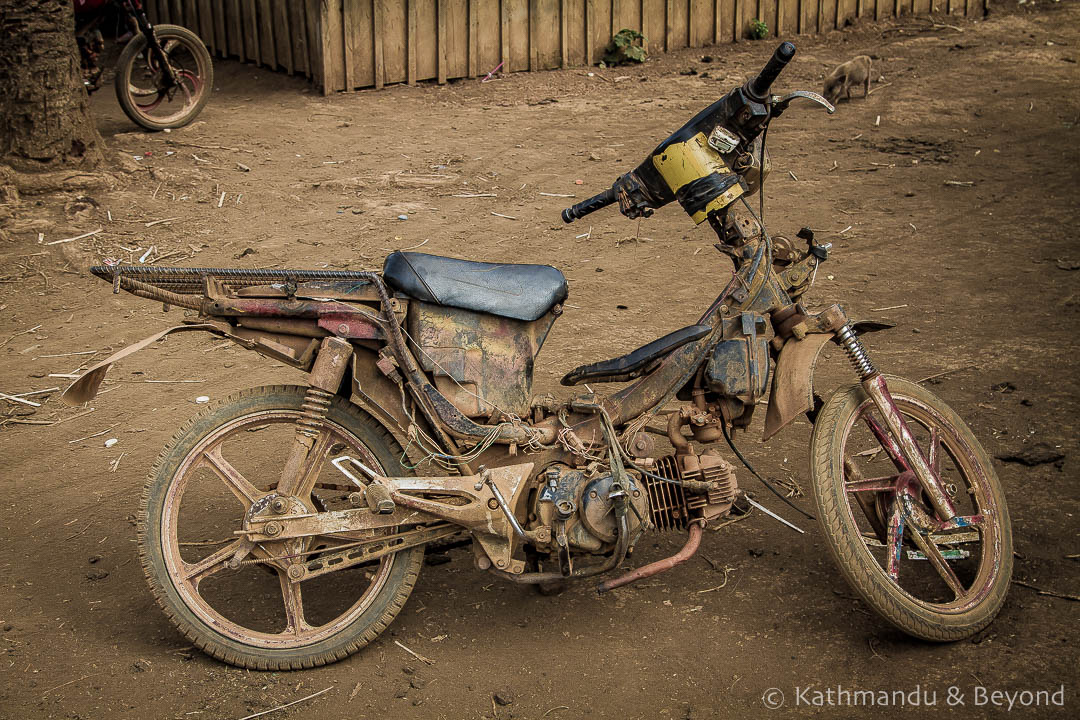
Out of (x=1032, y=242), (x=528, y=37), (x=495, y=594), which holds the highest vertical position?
(x=528, y=37)

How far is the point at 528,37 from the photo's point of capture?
10.5 m

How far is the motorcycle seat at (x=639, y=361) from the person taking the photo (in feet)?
10.7

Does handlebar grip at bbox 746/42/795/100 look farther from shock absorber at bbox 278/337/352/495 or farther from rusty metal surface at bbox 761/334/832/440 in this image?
shock absorber at bbox 278/337/352/495

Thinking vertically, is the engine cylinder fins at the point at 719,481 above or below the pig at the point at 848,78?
below

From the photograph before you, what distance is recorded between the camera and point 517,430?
126 inches

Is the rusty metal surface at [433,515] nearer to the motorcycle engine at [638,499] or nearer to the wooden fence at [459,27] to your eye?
the motorcycle engine at [638,499]

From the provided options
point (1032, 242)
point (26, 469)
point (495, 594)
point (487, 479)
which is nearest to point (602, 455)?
point (487, 479)

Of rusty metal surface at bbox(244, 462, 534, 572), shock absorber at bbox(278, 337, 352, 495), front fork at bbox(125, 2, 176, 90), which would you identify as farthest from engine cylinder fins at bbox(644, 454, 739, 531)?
front fork at bbox(125, 2, 176, 90)

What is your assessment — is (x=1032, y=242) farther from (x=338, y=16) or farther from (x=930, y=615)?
(x=338, y=16)

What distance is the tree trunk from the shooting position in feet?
22.7

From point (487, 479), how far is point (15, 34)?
5.84 m

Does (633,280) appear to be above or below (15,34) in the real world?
below

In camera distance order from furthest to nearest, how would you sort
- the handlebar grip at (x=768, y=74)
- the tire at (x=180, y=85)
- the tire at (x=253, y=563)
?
the tire at (x=180, y=85) → the tire at (x=253, y=563) → the handlebar grip at (x=768, y=74)

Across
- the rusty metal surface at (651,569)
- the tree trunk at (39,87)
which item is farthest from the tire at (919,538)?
the tree trunk at (39,87)
